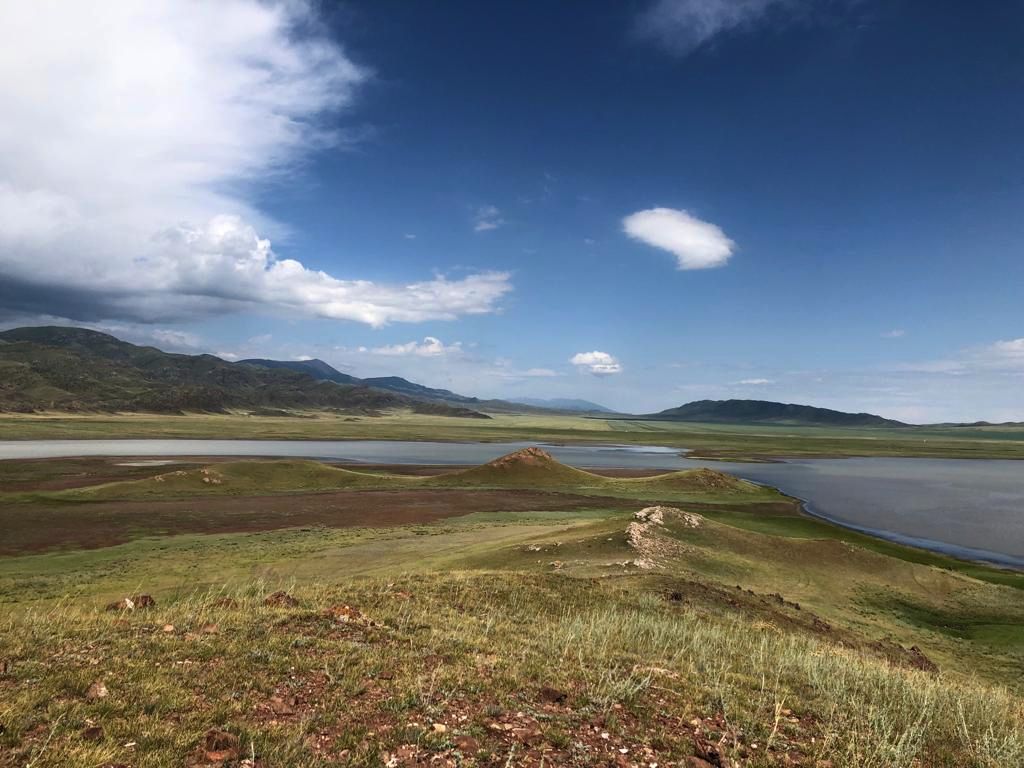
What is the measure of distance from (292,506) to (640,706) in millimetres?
55647

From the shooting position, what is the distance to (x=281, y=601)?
1562 cm

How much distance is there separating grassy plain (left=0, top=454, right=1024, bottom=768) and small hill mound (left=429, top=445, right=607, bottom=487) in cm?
4478

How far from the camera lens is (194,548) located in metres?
38.4

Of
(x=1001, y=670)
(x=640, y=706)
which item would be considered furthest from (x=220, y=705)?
(x=1001, y=670)

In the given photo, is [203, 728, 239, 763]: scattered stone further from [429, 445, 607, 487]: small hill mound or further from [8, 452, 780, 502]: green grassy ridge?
[429, 445, 607, 487]: small hill mound

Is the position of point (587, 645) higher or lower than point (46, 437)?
higher

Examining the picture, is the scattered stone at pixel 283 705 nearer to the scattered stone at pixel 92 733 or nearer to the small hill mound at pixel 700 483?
the scattered stone at pixel 92 733

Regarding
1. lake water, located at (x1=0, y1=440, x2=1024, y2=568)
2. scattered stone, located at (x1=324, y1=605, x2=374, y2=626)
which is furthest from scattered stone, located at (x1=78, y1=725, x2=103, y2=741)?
lake water, located at (x1=0, y1=440, x2=1024, y2=568)

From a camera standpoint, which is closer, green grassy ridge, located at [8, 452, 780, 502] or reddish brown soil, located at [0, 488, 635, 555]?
reddish brown soil, located at [0, 488, 635, 555]

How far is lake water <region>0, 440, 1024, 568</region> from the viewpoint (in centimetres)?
5768

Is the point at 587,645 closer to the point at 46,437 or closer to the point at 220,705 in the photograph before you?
the point at 220,705

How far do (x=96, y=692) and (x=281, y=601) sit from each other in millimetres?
7635

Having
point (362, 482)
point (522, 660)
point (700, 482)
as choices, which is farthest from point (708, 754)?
point (700, 482)

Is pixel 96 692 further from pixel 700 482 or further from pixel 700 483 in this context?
pixel 700 482
